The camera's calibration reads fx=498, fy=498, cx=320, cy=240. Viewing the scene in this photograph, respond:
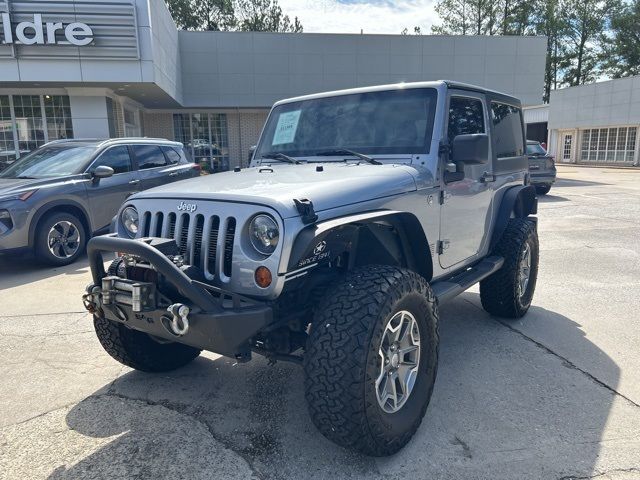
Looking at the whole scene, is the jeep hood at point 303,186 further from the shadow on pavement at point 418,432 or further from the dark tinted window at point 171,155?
the dark tinted window at point 171,155

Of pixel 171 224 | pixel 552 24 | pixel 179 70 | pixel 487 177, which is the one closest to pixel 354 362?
pixel 171 224

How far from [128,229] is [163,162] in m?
6.37

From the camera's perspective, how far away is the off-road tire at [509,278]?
4602 mm

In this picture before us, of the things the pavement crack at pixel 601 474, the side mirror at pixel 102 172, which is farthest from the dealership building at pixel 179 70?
the pavement crack at pixel 601 474

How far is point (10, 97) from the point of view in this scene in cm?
1556

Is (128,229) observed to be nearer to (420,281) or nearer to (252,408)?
(252,408)

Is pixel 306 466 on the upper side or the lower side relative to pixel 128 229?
lower

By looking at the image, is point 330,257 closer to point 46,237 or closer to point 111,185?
point 46,237

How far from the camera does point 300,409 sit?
3.26 metres

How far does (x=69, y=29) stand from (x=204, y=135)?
31.7ft

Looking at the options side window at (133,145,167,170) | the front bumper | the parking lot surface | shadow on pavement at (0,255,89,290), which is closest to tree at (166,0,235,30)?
side window at (133,145,167,170)

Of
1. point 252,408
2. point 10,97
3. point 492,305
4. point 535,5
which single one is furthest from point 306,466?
point 535,5

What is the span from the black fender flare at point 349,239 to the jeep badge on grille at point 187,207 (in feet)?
2.24

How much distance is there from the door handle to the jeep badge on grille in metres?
2.56
